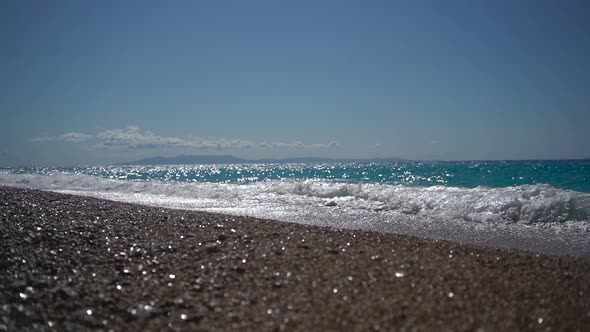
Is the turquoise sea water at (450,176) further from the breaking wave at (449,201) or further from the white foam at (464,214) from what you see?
the white foam at (464,214)

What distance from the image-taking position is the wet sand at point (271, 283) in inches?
145

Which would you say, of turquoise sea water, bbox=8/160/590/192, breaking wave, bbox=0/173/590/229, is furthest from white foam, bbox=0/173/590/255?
turquoise sea water, bbox=8/160/590/192

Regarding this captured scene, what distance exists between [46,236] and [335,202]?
1011cm

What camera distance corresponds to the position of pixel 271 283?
4.54 metres

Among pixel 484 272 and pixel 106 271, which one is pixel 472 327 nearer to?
pixel 484 272

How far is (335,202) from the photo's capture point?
14.8m

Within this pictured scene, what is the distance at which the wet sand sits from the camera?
12.1ft

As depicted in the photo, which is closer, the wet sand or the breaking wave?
the wet sand

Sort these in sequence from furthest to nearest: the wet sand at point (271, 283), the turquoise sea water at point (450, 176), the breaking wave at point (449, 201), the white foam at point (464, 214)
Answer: the turquoise sea water at point (450, 176) < the breaking wave at point (449, 201) < the white foam at point (464, 214) < the wet sand at point (271, 283)

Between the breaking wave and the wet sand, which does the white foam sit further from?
the wet sand

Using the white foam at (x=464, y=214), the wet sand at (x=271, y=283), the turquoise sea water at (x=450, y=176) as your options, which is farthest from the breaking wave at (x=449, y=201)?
the turquoise sea water at (x=450, y=176)

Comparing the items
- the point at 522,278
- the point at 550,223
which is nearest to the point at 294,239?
the point at 522,278

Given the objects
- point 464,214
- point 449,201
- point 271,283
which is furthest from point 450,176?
point 271,283

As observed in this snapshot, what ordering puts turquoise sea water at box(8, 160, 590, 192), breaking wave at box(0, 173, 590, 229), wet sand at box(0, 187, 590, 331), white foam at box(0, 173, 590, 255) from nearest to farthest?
wet sand at box(0, 187, 590, 331) → white foam at box(0, 173, 590, 255) → breaking wave at box(0, 173, 590, 229) → turquoise sea water at box(8, 160, 590, 192)
